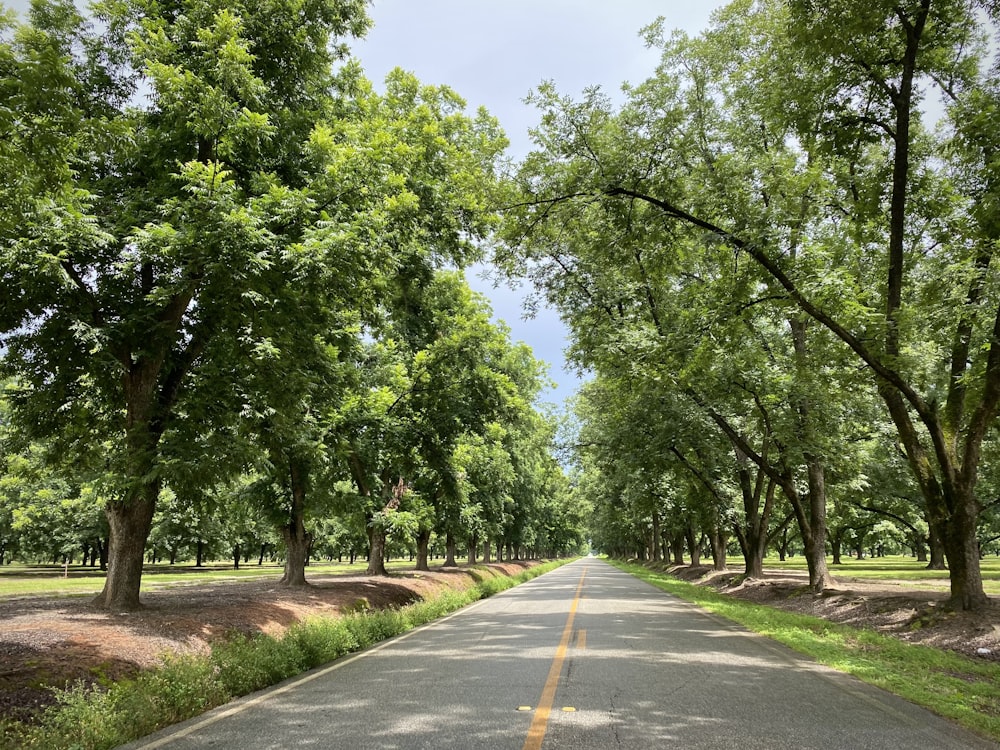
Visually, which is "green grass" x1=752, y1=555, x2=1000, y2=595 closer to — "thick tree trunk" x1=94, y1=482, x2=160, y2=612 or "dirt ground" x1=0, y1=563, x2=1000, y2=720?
"dirt ground" x1=0, y1=563, x2=1000, y2=720

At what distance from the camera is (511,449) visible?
34250 millimetres

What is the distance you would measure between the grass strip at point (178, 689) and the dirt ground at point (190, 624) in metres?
0.33

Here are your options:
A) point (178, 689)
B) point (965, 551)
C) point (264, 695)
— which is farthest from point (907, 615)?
point (178, 689)

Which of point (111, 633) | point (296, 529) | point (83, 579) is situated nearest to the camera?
point (111, 633)

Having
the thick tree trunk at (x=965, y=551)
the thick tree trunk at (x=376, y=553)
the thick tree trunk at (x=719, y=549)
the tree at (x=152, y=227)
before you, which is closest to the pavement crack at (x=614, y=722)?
the tree at (x=152, y=227)

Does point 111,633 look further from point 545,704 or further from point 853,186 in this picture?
point 853,186

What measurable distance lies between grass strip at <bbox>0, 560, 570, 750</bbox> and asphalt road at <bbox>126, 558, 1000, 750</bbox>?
10.7 inches

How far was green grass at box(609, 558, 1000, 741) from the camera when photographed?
5945mm

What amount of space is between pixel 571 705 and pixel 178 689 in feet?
12.8

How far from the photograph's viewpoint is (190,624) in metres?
8.53

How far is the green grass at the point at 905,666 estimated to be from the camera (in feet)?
19.5

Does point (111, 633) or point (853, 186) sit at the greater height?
point (853, 186)

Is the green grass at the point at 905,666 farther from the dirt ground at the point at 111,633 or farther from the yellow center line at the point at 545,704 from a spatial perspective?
the dirt ground at the point at 111,633

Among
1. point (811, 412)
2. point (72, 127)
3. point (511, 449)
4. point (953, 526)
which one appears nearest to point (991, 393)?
point (953, 526)
